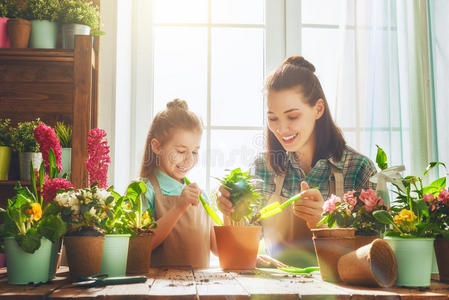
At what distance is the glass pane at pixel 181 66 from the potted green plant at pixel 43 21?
56cm

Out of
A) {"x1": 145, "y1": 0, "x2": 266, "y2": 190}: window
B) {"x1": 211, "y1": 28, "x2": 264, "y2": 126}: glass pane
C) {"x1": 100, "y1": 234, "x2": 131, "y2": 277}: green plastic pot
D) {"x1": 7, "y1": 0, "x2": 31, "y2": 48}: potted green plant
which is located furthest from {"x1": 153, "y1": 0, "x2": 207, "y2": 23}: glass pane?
{"x1": 100, "y1": 234, "x2": 131, "y2": 277}: green plastic pot

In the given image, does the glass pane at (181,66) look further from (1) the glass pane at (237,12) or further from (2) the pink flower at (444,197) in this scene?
(2) the pink flower at (444,197)

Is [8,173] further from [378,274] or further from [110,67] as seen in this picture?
[378,274]

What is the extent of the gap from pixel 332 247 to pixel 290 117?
0.91m

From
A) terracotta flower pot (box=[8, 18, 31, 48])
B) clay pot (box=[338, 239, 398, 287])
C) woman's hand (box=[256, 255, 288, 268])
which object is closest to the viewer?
clay pot (box=[338, 239, 398, 287])

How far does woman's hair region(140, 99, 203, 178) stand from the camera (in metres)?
1.80

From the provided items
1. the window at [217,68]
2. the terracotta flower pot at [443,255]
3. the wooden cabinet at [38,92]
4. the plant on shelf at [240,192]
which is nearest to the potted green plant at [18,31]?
the wooden cabinet at [38,92]

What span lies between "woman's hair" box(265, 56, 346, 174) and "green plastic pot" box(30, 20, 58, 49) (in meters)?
0.92

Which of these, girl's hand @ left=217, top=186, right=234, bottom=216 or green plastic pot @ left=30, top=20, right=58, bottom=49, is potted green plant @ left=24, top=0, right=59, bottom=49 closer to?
green plastic pot @ left=30, top=20, right=58, bottom=49

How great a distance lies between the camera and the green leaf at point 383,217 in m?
1.03

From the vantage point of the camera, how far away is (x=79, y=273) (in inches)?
41.0

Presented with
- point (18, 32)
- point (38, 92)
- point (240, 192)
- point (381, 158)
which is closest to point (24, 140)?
point (38, 92)

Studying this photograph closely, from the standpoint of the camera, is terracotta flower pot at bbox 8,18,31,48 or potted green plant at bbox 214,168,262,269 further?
terracotta flower pot at bbox 8,18,31,48

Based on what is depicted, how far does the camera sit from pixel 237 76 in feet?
7.76
